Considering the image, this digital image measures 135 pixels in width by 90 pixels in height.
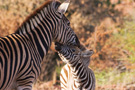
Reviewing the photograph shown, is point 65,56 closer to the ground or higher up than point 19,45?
closer to the ground

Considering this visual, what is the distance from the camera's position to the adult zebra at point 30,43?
4.19m

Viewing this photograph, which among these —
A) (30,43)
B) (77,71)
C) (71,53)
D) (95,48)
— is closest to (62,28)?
(30,43)

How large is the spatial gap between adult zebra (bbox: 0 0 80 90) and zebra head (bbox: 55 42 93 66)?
0.35m

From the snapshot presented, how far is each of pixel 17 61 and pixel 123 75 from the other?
22.6ft

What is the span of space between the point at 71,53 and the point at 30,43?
172cm

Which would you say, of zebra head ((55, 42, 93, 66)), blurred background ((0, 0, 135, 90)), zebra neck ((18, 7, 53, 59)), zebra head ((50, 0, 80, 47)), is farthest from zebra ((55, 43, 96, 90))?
blurred background ((0, 0, 135, 90))

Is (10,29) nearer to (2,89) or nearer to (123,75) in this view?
(123,75)

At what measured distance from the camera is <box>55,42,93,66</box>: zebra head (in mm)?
5734

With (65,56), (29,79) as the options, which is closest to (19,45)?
(29,79)

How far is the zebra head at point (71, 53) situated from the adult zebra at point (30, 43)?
A: 1.13ft

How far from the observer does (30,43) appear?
4.60 metres

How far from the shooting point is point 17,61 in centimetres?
428

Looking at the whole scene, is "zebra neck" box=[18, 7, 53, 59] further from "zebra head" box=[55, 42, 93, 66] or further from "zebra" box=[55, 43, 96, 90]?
"zebra" box=[55, 43, 96, 90]

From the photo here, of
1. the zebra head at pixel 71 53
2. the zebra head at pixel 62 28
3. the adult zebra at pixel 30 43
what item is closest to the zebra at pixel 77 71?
the zebra head at pixel 71 53
